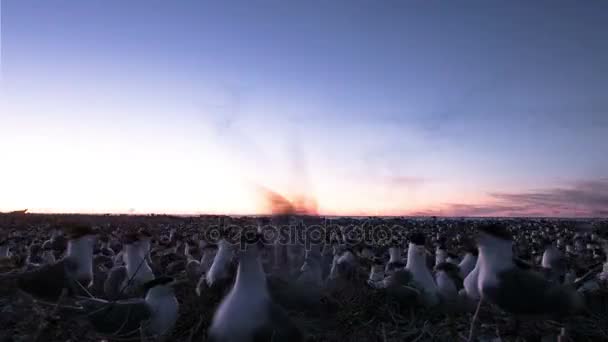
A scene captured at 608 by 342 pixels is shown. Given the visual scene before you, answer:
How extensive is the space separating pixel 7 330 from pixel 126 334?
371 cm

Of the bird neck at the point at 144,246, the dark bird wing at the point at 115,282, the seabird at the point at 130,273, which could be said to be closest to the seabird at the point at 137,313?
the seabird at the point at 130,273

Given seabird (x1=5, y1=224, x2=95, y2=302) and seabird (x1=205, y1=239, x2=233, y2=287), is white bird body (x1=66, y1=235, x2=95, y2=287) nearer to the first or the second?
seabird (x1=5, y1=224, x2=95, y2=302)

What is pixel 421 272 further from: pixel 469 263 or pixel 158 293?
pixel 158 293

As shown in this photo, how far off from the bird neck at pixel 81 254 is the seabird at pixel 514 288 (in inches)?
318

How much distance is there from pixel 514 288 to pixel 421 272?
2.74m

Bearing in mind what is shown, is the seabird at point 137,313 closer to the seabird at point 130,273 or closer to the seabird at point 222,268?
the seabird at point 222,268

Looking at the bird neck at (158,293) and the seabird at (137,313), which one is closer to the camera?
the seabird at (137,313)

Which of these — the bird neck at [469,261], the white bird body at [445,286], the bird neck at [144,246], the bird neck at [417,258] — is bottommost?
the white bird body at [445,286]

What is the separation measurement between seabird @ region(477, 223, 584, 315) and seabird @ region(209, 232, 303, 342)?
3271 mm

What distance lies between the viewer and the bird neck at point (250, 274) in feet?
18.1

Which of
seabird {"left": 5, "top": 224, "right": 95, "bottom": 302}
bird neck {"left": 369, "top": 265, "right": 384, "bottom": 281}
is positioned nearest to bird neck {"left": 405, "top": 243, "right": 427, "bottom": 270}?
bird neck {"left": 369, "top": 265, "right": 384, "bottom": 281}

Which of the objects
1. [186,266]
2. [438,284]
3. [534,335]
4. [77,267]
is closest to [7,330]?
[77,267]

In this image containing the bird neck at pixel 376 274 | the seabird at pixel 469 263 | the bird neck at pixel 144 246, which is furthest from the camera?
the seabird at pixel 469 263

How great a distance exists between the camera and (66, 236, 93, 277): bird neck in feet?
29.6
